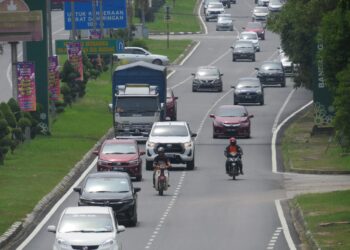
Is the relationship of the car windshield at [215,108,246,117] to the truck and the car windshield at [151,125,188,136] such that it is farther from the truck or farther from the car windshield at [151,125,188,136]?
the car windshield at [151,125,188,136]

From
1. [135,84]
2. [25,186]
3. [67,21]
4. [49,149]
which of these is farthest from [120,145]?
[67,21]

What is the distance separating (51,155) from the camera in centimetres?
5725

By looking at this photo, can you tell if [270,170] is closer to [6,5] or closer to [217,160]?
[217,160]

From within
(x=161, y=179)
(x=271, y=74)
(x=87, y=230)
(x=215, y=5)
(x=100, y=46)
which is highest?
(x=100, y=46)

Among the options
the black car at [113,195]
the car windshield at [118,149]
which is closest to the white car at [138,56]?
the car windshield at [118,149]

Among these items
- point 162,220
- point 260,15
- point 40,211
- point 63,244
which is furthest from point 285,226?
point 260,15

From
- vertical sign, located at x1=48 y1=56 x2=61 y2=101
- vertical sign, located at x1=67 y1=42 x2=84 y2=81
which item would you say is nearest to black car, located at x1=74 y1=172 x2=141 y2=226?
vertical sign, located at x1=48 y1=56 x2=61 y2=101

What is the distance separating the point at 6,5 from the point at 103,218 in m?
28.4

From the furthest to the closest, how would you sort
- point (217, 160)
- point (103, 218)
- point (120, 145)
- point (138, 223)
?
1. point (217, 160)
2. point (120, 145)
3. point (138, 223)
4. point (103, 218)

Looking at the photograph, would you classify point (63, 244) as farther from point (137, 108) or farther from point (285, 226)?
point (137, 108)

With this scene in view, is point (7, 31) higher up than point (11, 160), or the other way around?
point (7, 31)

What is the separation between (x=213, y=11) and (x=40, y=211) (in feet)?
343

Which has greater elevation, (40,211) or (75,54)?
(75,54)

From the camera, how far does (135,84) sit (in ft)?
216
